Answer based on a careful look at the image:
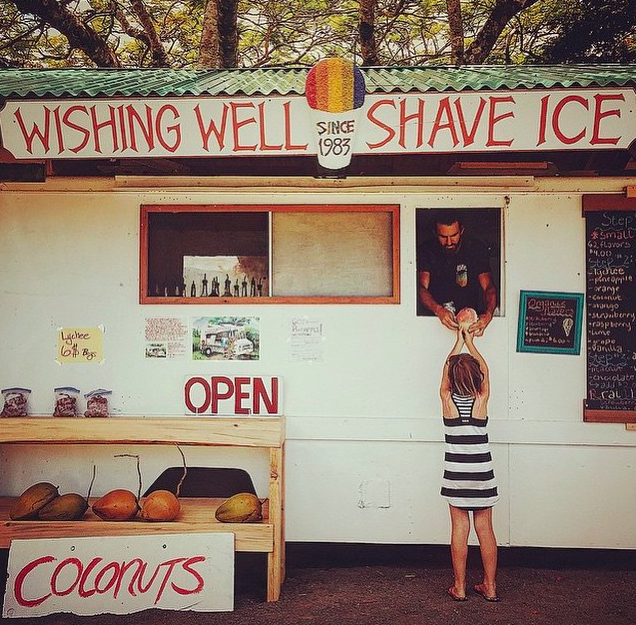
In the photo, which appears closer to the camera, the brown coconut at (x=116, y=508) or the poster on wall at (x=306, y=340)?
the brown coconut at (x=116, y=508)

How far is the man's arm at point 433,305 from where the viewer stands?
510 cm

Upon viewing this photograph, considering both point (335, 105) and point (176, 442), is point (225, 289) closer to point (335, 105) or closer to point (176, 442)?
point (176, 442)

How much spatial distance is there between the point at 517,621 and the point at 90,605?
109 inches

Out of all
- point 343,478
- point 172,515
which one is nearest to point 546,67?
point 343,478

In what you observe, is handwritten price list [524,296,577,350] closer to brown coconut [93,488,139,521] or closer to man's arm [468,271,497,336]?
man's arm [468,271,497,336]

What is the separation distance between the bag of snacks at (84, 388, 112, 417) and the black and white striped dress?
2.58m

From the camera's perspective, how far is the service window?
5.28 m

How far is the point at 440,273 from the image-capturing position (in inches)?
205

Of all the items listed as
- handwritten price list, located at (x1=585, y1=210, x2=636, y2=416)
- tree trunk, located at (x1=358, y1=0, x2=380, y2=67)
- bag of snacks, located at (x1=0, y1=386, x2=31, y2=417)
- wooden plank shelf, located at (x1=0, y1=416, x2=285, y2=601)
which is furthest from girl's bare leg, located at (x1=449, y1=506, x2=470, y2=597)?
tree trunk, located at (x1=358, y1=0, x2=380, y2=67)

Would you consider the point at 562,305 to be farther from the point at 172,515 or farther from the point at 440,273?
the point at 172,515

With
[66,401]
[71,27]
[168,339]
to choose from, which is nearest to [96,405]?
[66,401]

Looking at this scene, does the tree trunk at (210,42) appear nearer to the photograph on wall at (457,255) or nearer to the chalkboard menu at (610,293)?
the photograph on wall at (457,255)

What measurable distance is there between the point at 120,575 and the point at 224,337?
1.82 m

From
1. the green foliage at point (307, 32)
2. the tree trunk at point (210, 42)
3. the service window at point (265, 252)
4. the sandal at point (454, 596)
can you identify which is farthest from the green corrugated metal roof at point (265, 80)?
the green foliage at point (307, 32)
